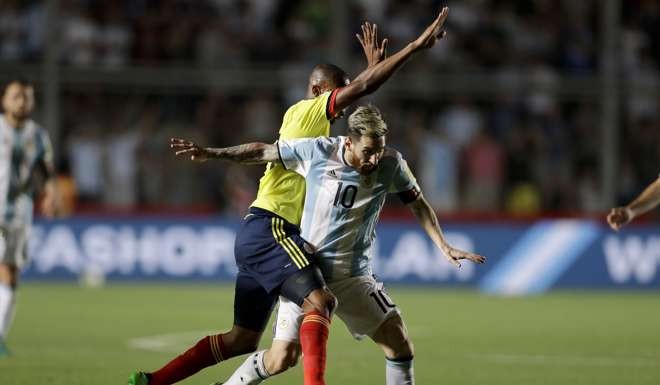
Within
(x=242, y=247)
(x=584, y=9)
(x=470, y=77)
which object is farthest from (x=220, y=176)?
(x=242, y=247)

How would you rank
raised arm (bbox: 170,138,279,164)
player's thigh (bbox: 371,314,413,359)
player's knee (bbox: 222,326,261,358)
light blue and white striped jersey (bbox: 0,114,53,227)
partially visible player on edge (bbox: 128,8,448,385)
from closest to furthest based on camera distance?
raised arm (bbox: 170,138,279,164) < partially visible player on edge (bbox: 128,8,448,385) < player's thigh (bbox: 371,314,413,359) < player's knee (bbox: 222,326,261,358) < light blue and white striped jersey (bbox: 0,114,53,227)

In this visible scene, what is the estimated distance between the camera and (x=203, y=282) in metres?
19.8

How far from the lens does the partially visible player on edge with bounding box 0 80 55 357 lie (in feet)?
36.1

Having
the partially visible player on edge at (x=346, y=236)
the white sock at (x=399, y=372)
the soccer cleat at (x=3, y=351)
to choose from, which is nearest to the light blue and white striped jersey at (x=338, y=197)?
the partially visible player on edge at (x=346, y=236)

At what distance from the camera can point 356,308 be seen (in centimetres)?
757

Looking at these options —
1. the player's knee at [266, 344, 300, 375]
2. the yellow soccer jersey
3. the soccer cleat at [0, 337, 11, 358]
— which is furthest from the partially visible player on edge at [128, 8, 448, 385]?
the soccer cleat at [0, 337, 11, 358]

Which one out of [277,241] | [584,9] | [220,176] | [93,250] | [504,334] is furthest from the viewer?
[584,9]

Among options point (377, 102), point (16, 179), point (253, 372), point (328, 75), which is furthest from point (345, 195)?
point (377, 102)

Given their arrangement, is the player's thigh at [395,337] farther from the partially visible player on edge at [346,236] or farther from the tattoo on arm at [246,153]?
the tattoo on arm at [246,153]

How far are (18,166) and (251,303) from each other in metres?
4.33

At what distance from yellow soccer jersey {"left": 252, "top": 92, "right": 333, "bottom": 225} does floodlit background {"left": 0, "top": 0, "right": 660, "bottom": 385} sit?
9.77 m

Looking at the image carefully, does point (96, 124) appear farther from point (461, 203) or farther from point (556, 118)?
point (556, 118)

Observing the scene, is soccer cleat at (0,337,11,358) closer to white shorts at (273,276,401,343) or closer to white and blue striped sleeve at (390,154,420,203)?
white shorts at (273,276,401,343)

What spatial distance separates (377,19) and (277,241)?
14811mm
